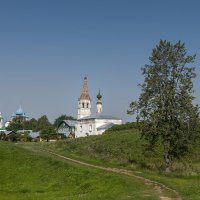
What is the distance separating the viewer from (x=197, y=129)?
1479 inches

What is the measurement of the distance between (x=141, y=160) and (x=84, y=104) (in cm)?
8650

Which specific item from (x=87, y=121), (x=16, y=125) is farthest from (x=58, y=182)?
(x=16, y=125)

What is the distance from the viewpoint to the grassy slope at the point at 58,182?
88.5 ft

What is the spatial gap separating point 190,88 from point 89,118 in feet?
274

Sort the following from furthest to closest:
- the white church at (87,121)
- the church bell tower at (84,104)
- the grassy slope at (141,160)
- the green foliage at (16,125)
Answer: the green foliage at (16,125)
the church bell tower at (84,104)
the white church at (87,121)
the grassy slope at (141,160)

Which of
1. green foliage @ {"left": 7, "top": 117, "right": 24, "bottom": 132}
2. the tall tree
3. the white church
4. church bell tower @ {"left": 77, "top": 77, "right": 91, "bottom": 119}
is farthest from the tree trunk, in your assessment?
green foliage @ {"left": 7, "top": 117, "right": 24, "bottom": 132}

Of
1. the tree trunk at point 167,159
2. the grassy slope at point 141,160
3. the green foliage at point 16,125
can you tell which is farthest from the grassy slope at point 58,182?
the green foliage at point 16,125

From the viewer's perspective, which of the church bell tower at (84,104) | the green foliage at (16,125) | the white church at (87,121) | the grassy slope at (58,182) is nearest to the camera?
the grassy slope at (58,182)

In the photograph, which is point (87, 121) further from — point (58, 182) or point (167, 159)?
point (58, 182)

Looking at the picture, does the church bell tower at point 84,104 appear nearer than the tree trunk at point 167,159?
No

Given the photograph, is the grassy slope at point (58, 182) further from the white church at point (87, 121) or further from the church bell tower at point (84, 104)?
the church bell tower at point (84, 104)

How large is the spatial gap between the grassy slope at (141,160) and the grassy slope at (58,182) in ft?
8.21

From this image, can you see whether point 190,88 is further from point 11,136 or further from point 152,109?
point 11,136

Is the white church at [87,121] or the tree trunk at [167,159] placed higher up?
the white church at [87,121]
